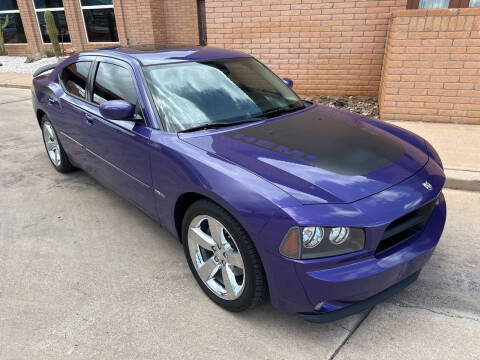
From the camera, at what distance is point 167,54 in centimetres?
338

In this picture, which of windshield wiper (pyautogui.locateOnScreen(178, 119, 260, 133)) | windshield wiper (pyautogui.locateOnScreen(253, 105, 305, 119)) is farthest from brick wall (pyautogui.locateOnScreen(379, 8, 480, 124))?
windshield wiper (pyautogui.locateOnScreen(178, 119, 260, 133))

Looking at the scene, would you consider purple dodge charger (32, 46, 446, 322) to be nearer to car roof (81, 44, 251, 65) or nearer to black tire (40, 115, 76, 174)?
car roof (81, 44, 251, 65)

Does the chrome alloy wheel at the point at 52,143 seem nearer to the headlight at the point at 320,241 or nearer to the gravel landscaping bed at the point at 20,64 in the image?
the headlight at the point at 320,241

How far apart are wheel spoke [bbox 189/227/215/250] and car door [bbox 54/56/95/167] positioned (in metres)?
1.93

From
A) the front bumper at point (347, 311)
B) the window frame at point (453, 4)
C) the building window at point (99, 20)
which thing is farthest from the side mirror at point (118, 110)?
the building window at point (99, 20)

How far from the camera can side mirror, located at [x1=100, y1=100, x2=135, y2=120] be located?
2895mm

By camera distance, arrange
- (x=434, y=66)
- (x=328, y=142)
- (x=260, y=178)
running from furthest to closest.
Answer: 1. (x=434, y=66)
2. (x=328, y=142)
3. (x=260, y=178)

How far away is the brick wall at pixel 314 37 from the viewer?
668cm

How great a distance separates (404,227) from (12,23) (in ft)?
62.8

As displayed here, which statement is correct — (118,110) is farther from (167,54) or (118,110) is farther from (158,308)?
(158,308)

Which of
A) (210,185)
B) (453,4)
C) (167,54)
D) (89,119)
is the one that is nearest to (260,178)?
(210,185)

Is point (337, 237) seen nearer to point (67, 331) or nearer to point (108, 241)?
point (67, 331)

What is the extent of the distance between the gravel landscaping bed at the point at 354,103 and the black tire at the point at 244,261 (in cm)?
489

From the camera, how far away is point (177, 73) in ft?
10.3
